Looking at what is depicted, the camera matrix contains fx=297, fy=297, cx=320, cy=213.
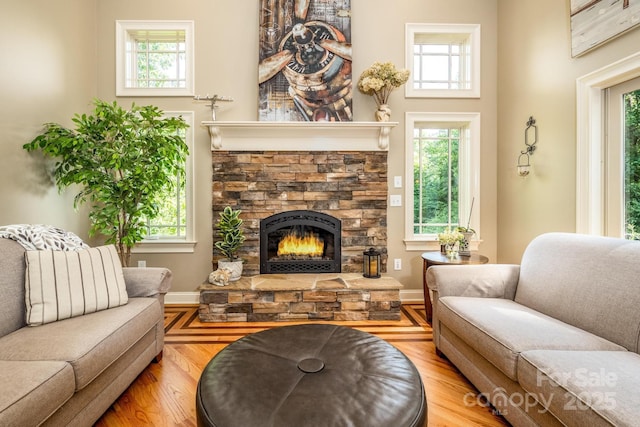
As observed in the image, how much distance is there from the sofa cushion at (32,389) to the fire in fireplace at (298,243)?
2056 millimetres

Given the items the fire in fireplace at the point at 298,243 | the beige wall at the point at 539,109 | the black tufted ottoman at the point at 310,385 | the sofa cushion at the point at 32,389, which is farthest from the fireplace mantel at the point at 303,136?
the sofa cushion at the point at 32,389

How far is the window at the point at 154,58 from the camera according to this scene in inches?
125

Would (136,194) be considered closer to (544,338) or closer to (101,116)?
(101,116)

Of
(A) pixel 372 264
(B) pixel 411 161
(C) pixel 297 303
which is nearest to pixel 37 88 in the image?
(C) pixel 297 303

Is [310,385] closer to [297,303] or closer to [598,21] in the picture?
[297,303]

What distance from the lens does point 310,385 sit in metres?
1.05

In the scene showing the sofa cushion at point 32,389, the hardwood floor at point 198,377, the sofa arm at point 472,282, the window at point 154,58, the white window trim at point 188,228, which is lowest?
the hardwood floor at point 198,377

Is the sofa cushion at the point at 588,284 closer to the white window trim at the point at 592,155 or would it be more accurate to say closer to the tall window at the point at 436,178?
the white window trim at the point at 592,155

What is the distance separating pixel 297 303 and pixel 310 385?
5.62 feet

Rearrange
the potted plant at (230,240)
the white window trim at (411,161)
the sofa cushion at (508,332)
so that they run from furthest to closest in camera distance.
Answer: the white window trim at (411,161), the potted plant at (230,240), the sofa cushion at (508,332)

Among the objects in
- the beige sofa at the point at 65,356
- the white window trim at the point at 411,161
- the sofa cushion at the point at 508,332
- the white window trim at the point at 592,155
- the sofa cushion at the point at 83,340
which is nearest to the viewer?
the beige sofa at the point at 65,356

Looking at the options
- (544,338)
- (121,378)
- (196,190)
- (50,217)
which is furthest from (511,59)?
(50,217)

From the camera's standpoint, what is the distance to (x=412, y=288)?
3322 mm

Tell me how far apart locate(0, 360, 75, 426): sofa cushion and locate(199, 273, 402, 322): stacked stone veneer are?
5.01ft
